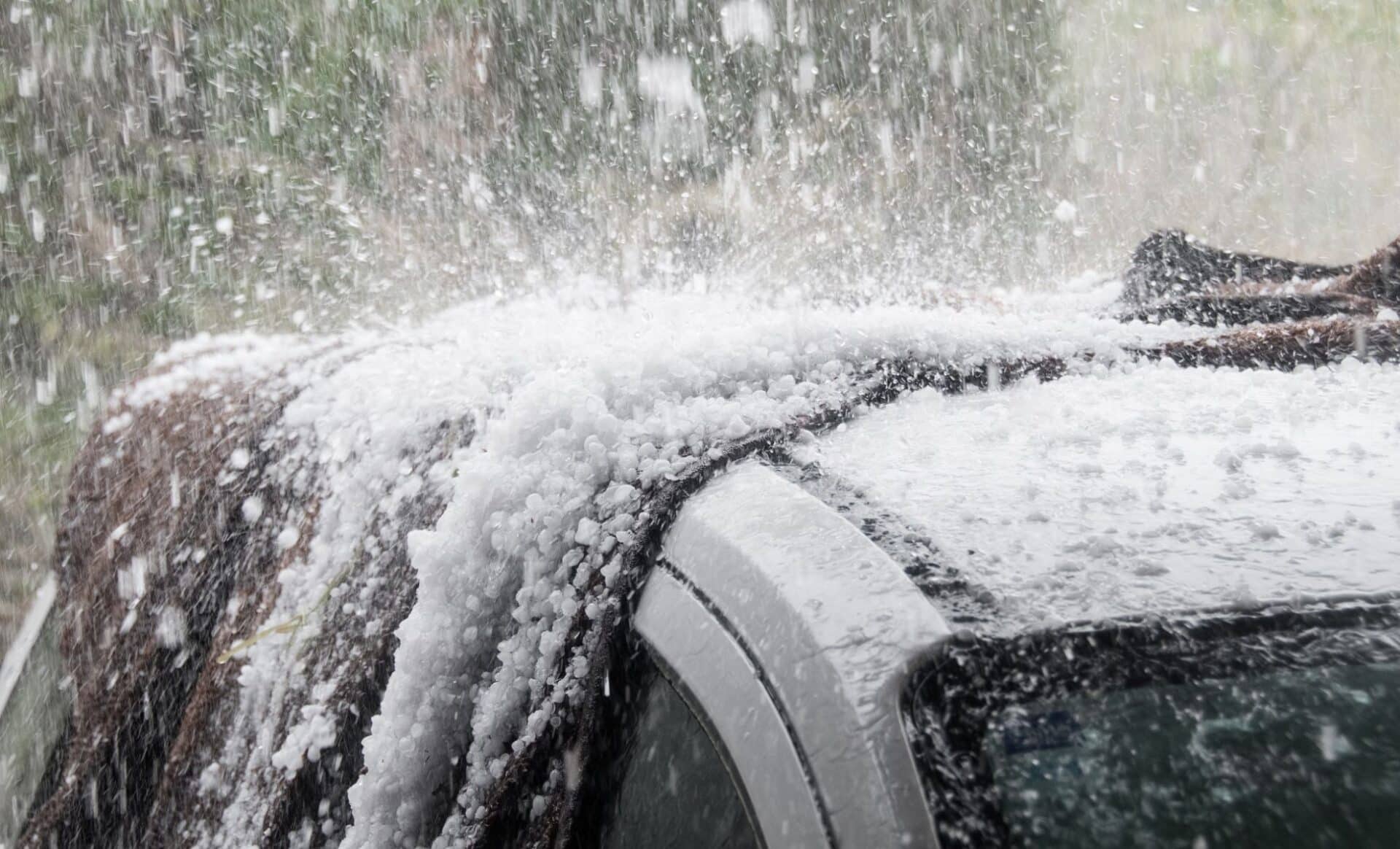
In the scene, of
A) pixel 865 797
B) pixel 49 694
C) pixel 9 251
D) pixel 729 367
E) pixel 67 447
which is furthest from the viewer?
pixel 9 251

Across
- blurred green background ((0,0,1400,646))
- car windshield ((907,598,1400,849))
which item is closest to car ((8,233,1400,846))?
car windshield ((907,598,1400,849))

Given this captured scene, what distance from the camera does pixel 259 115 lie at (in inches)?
293

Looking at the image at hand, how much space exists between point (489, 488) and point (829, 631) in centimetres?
49

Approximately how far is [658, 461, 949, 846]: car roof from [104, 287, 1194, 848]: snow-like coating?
142 mm

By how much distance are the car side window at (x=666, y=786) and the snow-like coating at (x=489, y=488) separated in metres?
0.08

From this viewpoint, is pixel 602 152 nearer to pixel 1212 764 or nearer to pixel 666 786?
pixel 666 786

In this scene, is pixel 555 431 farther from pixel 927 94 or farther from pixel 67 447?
pixel 927 94

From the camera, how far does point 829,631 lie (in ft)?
2.38

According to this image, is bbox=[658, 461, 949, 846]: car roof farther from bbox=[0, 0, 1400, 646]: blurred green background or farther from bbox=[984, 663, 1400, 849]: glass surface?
bbox=[0, 0, 1400, 646]: blurred green background

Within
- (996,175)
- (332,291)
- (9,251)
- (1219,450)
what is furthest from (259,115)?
(1219,450)

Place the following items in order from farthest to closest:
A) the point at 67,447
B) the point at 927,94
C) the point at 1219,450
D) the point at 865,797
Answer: the point at 927,94
the point at 67,447
the point at 1219,450
the point at 865,797

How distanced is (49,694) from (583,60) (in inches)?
269

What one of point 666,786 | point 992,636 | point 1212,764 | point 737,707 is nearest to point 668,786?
point 666,786

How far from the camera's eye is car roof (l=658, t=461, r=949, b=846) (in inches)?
25.6
